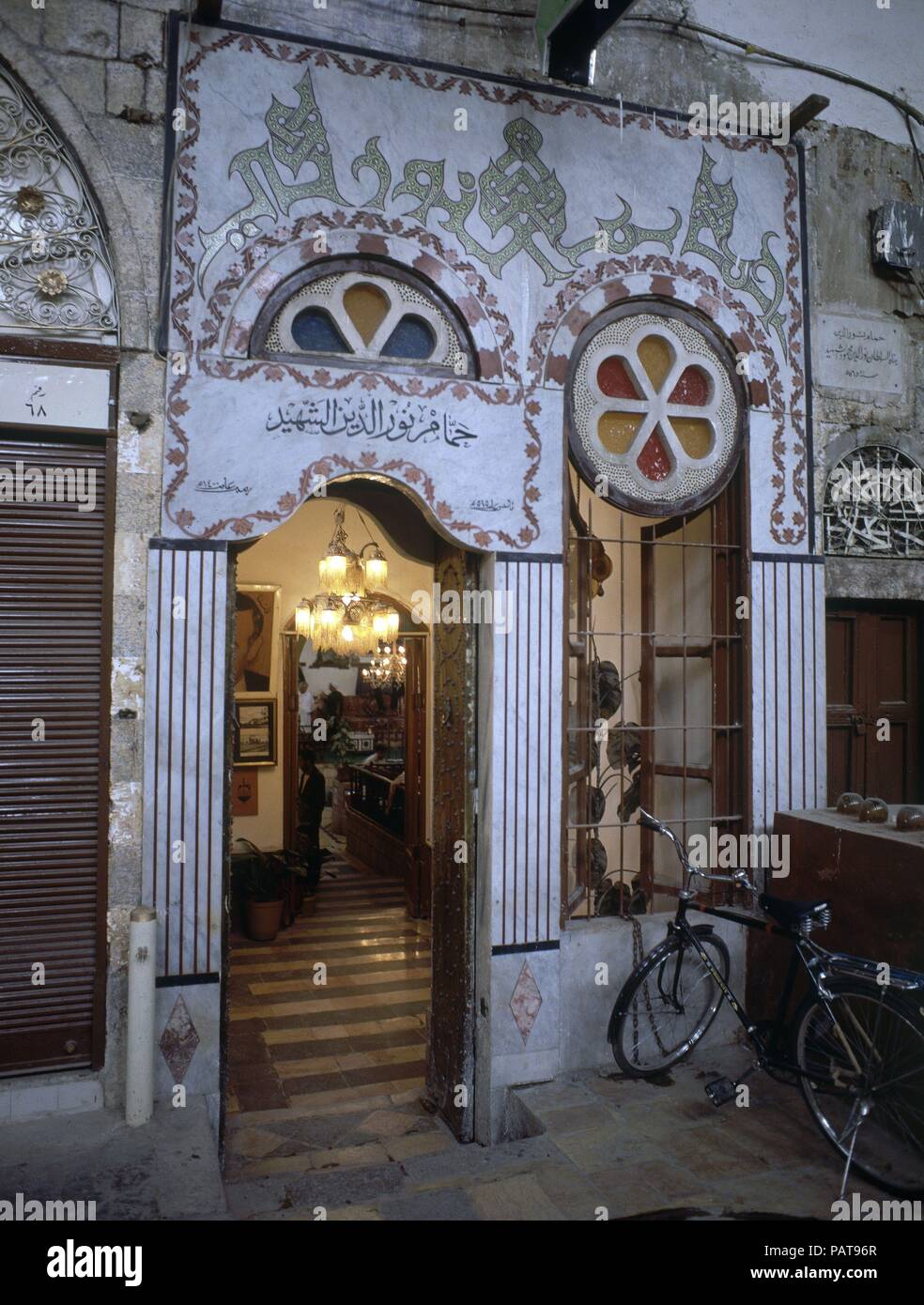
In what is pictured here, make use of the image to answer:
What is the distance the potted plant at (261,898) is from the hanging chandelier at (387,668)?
5.19m

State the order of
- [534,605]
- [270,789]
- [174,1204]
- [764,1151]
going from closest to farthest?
[174,1204] → [764,1151] → [534,605] → [270,789]

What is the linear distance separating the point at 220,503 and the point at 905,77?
17.2ft

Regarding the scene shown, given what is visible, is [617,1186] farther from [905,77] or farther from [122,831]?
[905,77]

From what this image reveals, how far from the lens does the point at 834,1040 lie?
447 cm

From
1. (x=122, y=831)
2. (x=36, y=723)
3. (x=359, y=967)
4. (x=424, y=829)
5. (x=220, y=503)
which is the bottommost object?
(x=359, y=967)

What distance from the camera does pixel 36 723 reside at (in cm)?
443

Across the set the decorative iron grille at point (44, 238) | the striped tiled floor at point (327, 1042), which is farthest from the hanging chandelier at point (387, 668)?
the decorative iron grille at point (44, 238)

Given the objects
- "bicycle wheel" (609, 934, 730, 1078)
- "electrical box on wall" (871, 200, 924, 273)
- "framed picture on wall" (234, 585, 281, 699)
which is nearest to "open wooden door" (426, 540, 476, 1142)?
"bicycle wheel" (609, 934, 730, 1078)

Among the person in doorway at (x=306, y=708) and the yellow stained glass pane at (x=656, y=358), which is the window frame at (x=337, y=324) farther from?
the person in doorway at (x=306, y=708)

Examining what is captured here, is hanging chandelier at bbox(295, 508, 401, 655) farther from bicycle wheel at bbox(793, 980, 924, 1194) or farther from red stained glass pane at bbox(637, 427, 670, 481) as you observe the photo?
bicycle wheel at bbox(793, 980, 924, 1194)

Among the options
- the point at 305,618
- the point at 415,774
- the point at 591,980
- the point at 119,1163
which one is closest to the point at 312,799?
the point at 415,774

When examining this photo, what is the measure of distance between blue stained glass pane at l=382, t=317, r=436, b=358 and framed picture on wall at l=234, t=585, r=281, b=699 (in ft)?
18.6

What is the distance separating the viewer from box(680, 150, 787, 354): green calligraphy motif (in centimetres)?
559

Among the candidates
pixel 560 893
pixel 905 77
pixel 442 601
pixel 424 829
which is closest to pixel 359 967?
pixel 424 829
